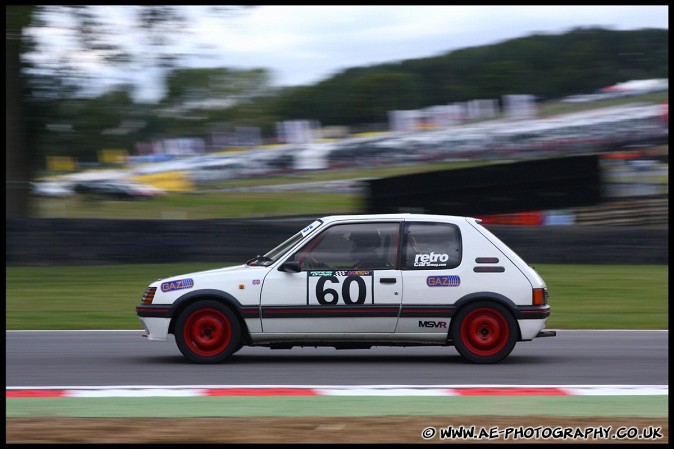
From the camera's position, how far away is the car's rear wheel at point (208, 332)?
825 centimetres

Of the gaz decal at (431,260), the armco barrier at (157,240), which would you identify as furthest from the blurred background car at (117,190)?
the gaz decal at (431,260)

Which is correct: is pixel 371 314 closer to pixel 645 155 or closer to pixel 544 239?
pixel 544 239

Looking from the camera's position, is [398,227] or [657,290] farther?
[657,290]

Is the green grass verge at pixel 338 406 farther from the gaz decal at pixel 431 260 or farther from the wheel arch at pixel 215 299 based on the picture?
the gaz decal at pixel 431 260

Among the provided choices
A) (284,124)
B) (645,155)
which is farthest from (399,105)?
(645,155)

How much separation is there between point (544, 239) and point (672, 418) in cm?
1302

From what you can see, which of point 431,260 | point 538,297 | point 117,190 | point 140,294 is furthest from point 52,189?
point 538,297

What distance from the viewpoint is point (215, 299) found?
8266 millimetres

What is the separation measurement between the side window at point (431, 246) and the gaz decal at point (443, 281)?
0.34 ft

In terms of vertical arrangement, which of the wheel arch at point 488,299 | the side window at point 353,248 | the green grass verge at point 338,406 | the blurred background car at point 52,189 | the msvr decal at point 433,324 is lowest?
the green grass verge at point 338,406

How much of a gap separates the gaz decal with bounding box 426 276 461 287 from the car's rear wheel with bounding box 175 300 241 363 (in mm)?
1798

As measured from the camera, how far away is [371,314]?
8141 millimetres

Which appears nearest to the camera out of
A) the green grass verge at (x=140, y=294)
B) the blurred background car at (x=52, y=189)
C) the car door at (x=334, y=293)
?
the car door at (x=334, y=293)

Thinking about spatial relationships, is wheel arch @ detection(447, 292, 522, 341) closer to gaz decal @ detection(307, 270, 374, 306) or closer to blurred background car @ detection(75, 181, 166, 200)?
gaz decal @ detection(307, 270, 374, 306)
